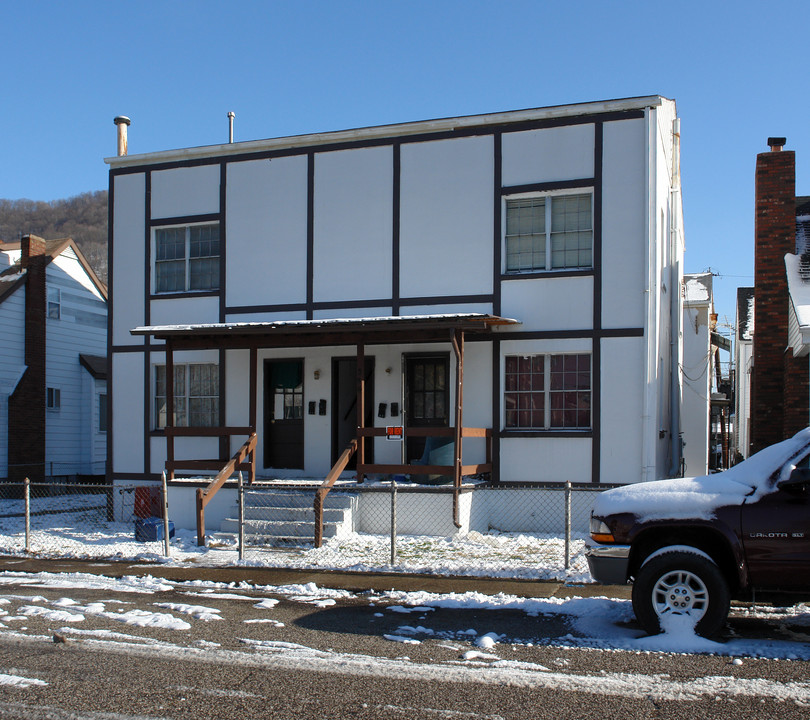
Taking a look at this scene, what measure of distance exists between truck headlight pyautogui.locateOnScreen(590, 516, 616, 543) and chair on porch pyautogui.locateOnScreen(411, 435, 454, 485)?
690 centimetres

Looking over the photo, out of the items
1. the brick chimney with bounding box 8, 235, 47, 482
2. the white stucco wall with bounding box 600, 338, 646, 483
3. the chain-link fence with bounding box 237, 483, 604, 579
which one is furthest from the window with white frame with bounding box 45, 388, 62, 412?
the white stucco wall with bounding box 600, 338, 646, 483

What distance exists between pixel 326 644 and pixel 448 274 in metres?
9.46

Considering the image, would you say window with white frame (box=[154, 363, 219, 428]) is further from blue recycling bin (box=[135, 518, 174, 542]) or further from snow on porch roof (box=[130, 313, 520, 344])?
blue recycling bin (box=[135, 518, 174, 542])

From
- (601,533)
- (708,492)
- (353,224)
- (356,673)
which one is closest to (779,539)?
(708,492)

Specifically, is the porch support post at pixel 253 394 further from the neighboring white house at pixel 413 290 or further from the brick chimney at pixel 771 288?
the brick chimney at pixel 771 288

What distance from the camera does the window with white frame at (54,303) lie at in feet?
86.1

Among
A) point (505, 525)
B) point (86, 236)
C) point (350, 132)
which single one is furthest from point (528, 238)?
point (86, 236)

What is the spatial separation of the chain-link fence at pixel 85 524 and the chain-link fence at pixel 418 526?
1743 millimetres

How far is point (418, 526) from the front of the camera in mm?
13758

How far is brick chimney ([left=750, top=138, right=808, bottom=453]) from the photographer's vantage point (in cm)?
1694

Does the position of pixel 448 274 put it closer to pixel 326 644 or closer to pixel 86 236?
pixel 326 644

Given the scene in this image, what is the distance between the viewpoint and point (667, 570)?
23.2 feet

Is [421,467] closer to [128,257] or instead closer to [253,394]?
[253,394]

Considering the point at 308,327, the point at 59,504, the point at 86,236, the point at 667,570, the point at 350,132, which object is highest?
the point at 86,236
